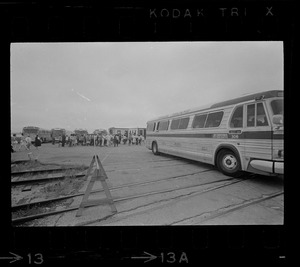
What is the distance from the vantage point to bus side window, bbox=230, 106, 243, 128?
3376mm

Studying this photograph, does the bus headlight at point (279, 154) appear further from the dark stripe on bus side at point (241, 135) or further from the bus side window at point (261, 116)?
the bus side window at point (261, 116)

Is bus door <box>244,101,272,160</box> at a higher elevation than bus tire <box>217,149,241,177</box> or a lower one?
→ higher

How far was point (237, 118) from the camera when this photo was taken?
3.43 metres

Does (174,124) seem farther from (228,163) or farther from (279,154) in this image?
(279,154)

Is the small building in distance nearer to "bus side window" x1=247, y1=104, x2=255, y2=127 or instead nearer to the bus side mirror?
"bus side window" x1=247, y1=104, x2=255, y2=127

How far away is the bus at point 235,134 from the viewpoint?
2.80 m

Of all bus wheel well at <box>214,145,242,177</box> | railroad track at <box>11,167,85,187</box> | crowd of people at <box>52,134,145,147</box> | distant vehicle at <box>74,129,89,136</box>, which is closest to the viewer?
distant vehicle at <box>74,129,89,136</box>

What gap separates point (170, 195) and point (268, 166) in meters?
1.93

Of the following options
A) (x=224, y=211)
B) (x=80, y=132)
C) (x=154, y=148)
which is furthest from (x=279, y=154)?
(x=154, y=148)

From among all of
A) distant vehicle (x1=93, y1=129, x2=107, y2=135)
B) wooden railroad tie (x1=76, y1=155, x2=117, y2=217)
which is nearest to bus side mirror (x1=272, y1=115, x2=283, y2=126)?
distant vehicle (x1=93, y1=129, x2=107, y2=135)

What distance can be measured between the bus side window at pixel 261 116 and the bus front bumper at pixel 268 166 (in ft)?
2.43
